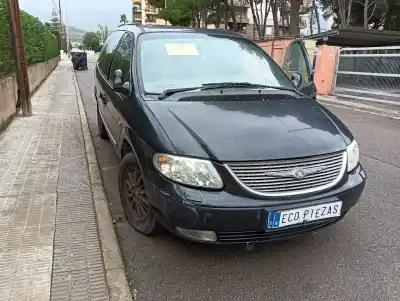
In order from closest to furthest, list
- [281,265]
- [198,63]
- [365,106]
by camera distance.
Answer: [281,265], [198,63], [365,106]

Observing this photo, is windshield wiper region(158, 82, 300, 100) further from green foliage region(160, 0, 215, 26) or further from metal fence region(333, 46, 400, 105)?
green foliage region(160, 0, 215, 26)

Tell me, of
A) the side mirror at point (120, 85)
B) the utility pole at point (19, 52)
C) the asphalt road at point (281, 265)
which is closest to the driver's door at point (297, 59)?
the asphalt road at point (281, 265)

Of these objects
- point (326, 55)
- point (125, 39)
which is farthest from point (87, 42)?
point (125, 39)

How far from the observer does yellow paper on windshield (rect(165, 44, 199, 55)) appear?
3832 millimetres

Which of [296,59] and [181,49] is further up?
[181,49]

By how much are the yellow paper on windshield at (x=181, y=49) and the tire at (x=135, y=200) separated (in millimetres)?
1158

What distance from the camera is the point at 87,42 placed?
363ft

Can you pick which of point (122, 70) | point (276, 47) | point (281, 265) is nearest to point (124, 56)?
point (122, 70)

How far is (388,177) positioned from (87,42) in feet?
379

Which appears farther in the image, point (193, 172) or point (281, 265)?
point (281, 265)

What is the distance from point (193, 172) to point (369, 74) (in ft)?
36.5

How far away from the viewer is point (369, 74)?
1205cm

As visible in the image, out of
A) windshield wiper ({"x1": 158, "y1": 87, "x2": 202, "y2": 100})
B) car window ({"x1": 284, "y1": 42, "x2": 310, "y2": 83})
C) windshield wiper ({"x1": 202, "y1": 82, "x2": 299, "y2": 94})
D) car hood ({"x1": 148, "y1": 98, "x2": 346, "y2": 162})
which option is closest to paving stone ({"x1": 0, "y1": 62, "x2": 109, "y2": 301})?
car hood ({"x1": 148, "y1": 98, "x2": 346, "y2": 162})

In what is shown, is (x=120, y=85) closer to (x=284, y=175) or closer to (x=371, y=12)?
(x=284, y=175)
